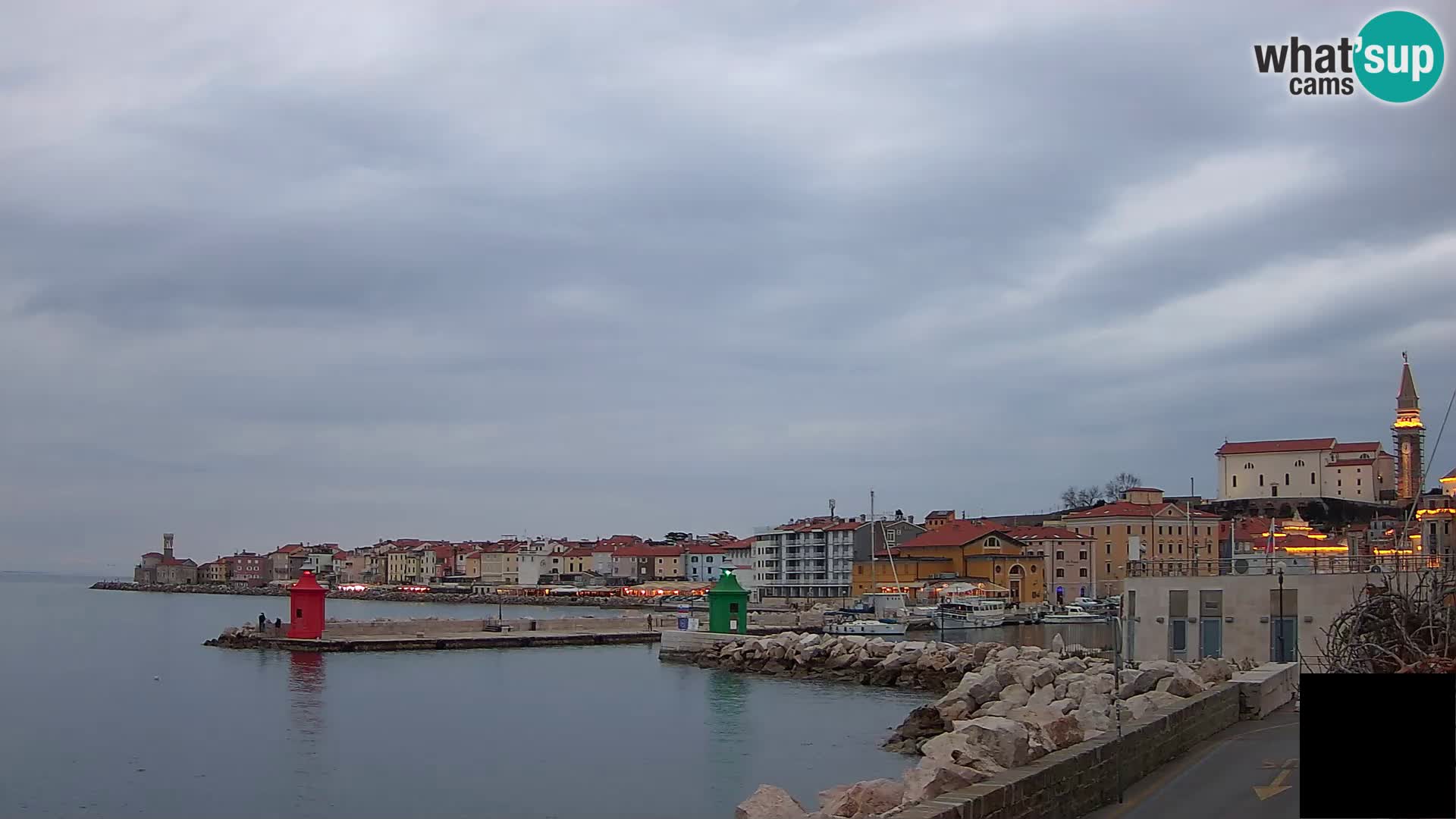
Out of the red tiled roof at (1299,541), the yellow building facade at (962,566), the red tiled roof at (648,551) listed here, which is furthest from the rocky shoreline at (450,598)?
the red tiled roof at (1299,541)

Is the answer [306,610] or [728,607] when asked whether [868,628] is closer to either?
[728,607]

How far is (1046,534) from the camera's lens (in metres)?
108

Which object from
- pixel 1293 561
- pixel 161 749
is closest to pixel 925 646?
pixel 1293 561

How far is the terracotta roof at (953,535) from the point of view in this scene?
104875 mm

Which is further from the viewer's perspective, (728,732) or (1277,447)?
(1277,447)

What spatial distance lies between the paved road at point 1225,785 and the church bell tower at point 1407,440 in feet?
383

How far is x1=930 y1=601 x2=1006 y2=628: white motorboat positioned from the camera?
7781 cm

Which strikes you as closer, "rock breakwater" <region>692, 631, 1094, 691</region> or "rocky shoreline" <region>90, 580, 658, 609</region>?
"rock breakwater" <region>692, 631, 1094, 691</region>

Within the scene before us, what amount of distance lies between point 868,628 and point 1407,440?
78449mm

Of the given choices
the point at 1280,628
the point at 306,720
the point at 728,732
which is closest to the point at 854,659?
the point at 728,732

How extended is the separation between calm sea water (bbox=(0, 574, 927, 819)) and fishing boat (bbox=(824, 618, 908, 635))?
50.3ft
